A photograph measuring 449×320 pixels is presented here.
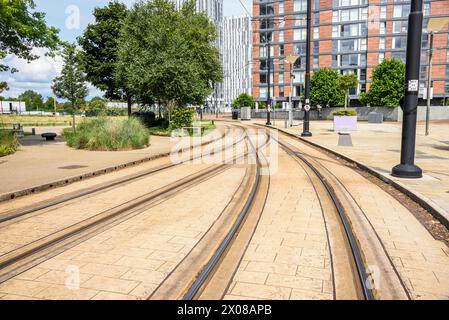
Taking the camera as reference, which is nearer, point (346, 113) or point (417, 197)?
point (417, 197)

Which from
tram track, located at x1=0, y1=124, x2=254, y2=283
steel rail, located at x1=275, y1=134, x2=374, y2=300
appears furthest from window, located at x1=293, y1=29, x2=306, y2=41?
tram track, located at x1=0, y1=124, x2=254, y2=283

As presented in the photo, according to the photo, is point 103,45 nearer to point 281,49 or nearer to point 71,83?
point 71,83

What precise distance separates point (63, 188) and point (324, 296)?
7.08 meters

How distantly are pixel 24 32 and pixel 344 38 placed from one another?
228ft

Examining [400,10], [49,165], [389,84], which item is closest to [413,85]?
[49,165]

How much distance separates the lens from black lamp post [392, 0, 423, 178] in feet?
28.0

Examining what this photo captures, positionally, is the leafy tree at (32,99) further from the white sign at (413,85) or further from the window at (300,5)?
the white sign at (413,85)

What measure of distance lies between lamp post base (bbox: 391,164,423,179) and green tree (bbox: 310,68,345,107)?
48752 mm

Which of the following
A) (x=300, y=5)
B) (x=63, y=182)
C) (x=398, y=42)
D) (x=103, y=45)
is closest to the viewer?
(x=63, y=182)

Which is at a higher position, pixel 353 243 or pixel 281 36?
pixel 281 36

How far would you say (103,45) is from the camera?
139 ft

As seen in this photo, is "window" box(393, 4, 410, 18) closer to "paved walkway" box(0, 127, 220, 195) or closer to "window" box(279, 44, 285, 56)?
"window" box(279, 44, 285, 56)

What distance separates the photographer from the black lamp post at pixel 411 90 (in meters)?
8.52

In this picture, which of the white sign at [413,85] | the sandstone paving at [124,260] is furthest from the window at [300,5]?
the sandstone paving at [124,260]
